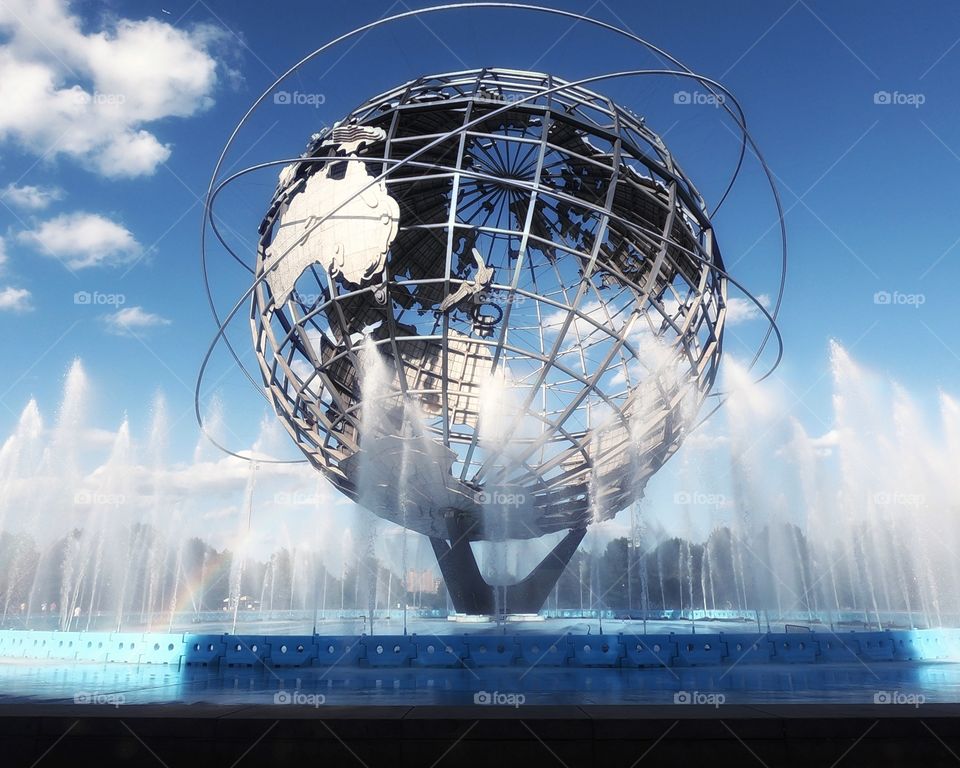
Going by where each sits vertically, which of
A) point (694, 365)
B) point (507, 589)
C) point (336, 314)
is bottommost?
point (507, 589)

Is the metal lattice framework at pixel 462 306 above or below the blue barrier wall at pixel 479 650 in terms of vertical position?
above

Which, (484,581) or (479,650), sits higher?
(484,581)

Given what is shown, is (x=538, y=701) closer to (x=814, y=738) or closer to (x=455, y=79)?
(x=814, y=738)

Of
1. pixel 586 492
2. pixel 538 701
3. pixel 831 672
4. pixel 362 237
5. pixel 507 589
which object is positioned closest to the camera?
pixel 538 701

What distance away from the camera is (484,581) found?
56.1 feet

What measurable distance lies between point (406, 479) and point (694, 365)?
6577mm

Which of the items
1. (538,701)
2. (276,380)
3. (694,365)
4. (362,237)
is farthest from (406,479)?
(538,701)

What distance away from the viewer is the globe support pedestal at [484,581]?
54.2 feet

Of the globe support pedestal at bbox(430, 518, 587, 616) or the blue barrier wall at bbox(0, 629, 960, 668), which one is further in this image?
the globe support pedestal at bbox(430, 518, 587, 616)

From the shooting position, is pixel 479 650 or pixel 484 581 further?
pixel 484 581

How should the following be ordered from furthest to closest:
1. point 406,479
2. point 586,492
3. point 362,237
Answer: point 586,492 < point 406,479 < point 362,237

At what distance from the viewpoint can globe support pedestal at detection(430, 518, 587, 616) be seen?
16.5 metres

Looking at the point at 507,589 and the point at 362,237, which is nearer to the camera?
the point at 362,237

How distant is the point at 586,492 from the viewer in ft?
51.3
